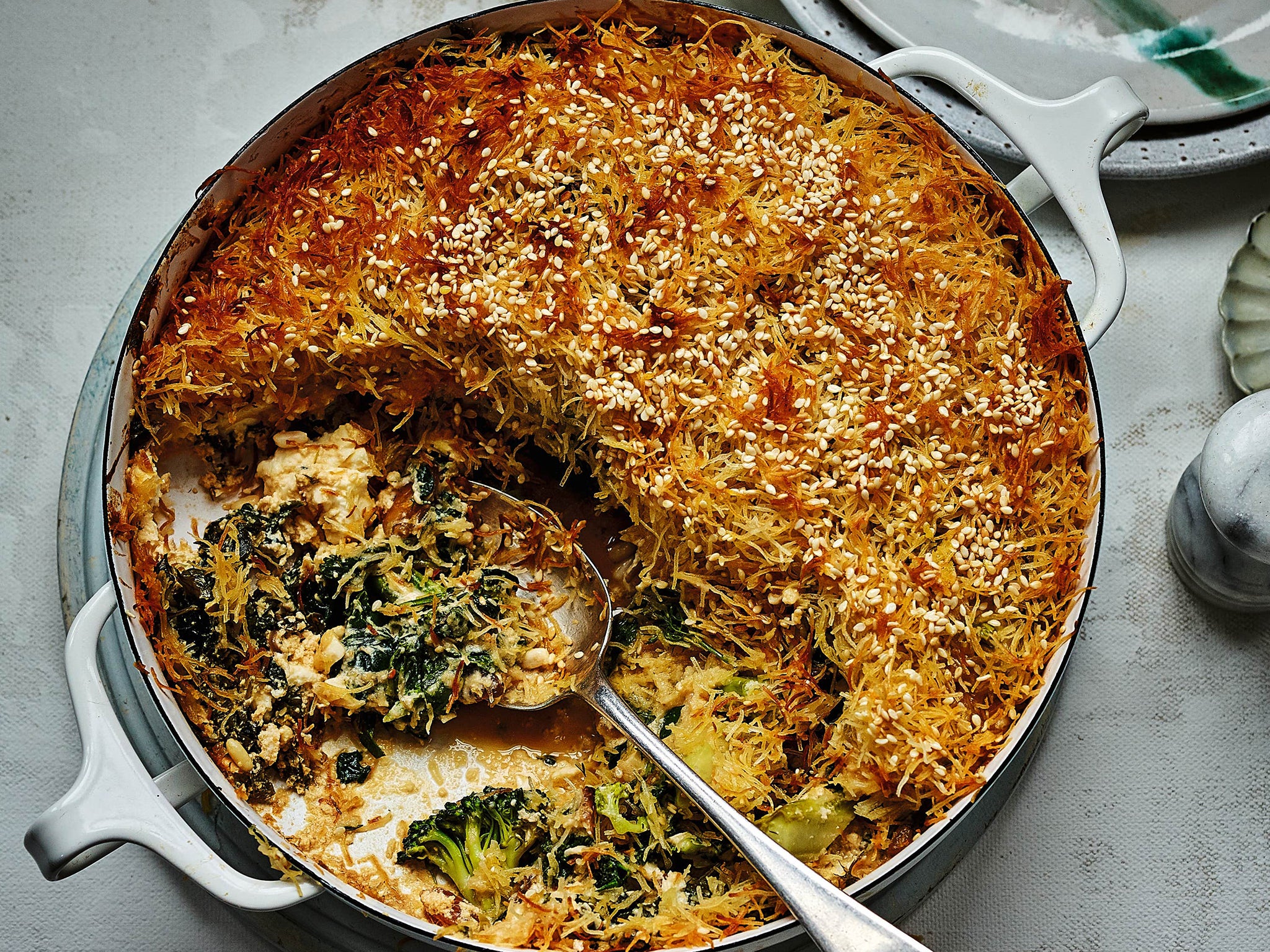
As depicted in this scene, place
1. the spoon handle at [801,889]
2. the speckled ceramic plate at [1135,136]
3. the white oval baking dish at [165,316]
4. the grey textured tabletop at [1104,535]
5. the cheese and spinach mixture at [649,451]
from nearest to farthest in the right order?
the spoon handle at [801,889], the white oval baking dish at [165,316], the cheese and spinach mixture at [649,451], the grey textured tabletop at [1104,535], the speckled ceramic plate at [1135,136]

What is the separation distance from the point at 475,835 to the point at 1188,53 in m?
2.93

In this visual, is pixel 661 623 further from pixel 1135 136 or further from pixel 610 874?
pixel 1135 136

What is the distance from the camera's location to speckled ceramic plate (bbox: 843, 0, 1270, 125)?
3.03 meters

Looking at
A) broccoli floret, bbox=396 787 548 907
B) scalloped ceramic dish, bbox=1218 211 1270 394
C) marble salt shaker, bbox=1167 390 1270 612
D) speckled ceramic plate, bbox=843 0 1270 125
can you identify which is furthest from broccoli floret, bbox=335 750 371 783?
scalloped ceramic dish, bbox=1218 211 1270 394

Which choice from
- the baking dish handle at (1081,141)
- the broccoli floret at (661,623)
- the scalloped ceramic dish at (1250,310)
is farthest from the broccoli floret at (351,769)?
the scalloped ceramic dish at (1250,310)

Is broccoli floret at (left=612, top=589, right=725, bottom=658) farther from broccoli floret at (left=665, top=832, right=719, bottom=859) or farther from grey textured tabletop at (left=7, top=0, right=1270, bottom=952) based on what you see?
grey textured tabletop at (left=7, top=0, right=1270, bottom=952)

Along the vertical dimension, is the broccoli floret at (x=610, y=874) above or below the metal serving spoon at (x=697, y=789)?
below

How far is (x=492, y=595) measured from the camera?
2.60 metres

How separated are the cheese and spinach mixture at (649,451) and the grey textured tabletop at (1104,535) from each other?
2.33 feet

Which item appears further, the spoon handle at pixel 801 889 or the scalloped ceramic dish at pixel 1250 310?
the scalloped ceramic dish at pixel 1250 310

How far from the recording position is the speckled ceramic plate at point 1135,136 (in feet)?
9.69

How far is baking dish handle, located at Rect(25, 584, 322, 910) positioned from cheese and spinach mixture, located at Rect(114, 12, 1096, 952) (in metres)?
0.18

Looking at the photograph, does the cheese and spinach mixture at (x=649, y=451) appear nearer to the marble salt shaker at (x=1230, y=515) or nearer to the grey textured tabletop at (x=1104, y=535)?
the marble salt shaker at (x=1230, y=515)

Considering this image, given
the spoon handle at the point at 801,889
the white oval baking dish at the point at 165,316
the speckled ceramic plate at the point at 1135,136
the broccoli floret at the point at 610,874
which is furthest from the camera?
the speckled ceramic plate at the point at 1135,136
